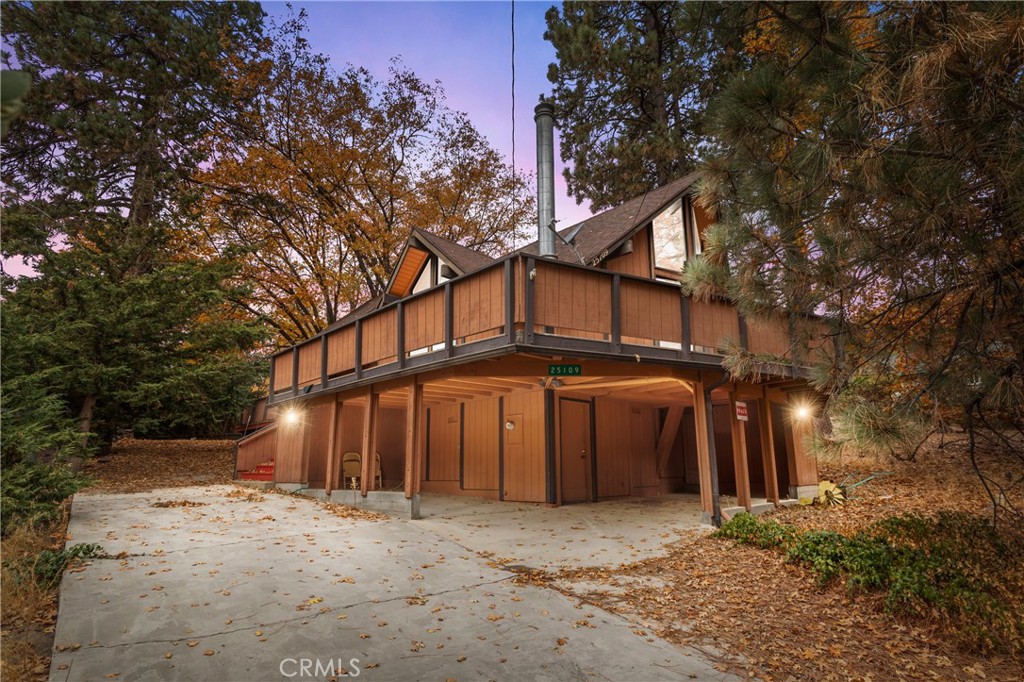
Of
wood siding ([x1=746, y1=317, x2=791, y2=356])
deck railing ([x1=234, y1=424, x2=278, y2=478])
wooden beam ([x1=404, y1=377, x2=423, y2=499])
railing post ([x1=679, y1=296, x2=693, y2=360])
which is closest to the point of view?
railing post ([x1=679, y1=296, x2=693, y2=360])

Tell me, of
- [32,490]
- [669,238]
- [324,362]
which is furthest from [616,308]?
[32,490]

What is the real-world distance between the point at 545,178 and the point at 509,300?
5304mm

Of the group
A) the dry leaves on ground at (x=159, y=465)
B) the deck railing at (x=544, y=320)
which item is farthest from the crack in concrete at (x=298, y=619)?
the dry leaves on ground at (x=159, y=465)

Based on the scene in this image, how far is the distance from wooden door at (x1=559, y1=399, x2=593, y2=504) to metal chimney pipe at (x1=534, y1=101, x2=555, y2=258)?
428 cm

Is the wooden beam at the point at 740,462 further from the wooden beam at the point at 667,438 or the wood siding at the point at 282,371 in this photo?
the wood siding at the point at 282,371

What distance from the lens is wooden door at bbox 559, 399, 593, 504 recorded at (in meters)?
13.6

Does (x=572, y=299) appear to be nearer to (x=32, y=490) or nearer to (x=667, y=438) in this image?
(x=32, y=490)

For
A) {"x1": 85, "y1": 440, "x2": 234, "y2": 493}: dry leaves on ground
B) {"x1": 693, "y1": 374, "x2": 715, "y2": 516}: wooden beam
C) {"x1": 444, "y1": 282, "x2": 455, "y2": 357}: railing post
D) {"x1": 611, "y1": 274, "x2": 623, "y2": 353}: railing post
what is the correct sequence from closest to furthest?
{"x1": 611, "y1": 274, "x2": 623, "y2": 353}: railing post
{"x1": 444, "y1": 282, "x2": 455, "y2": 357}: railing post
{"x1": 693, "y1": 374, "x2": 715, "y2": 516}: wooden beam
{"x1": 85, "y1": 440, "x2": 234, "y2": 493}: dry leaves on ground

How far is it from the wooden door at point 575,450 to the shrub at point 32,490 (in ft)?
31.5

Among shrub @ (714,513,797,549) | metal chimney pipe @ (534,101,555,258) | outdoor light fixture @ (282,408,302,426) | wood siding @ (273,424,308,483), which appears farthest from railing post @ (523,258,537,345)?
outdoor light fixture @ (282,408,302,426)

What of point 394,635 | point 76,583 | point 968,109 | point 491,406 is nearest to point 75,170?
point 491,406

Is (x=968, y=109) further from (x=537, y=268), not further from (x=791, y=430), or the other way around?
(x=791, y=430)

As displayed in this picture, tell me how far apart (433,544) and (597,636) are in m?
3.99

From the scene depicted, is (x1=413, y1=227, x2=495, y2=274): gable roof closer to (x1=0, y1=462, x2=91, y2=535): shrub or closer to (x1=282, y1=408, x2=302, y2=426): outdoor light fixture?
(x1=282, y1=408, x2=302, y2=426): outdoor light fixture
